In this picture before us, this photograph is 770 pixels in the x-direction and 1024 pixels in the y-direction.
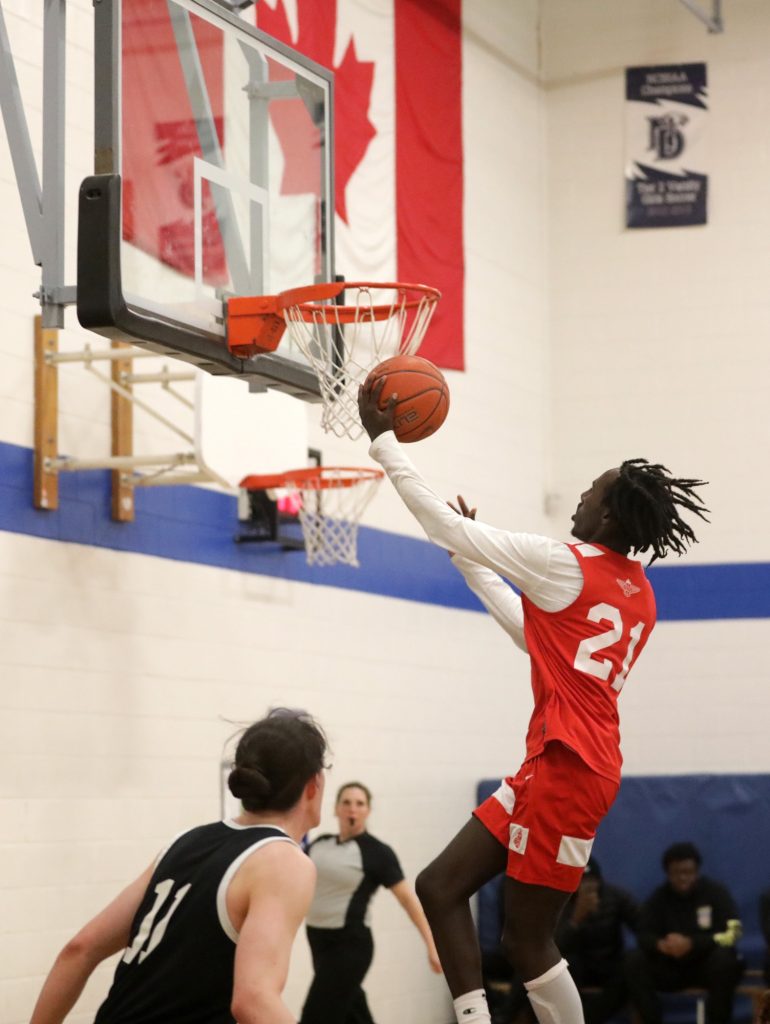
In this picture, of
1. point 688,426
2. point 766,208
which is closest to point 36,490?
point 688,426

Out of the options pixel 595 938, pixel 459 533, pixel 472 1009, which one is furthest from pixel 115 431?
pixel 595 938

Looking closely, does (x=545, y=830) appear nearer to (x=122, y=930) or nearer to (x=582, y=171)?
(x=122, y=930)

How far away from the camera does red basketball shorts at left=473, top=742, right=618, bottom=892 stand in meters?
4.68

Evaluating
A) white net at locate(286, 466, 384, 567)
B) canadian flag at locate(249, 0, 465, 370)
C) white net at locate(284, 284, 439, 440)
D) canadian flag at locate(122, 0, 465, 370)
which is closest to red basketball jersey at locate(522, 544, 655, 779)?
white net at locate(284, 284, 439, 440)

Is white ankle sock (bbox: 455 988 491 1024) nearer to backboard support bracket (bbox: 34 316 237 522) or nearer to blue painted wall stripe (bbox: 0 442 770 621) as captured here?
backboard support bracket (bbox: 34 316 237 522)

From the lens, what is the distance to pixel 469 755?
11781 millimetres

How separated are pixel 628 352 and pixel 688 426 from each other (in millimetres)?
821

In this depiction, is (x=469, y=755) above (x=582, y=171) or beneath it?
beneath

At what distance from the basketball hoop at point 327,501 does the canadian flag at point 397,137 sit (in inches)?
62.9

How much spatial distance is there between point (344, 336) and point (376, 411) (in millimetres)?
1472

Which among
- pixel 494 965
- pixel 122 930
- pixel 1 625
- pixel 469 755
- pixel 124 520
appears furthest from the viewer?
pixel 469 755

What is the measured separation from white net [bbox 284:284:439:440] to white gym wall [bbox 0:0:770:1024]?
2.12m

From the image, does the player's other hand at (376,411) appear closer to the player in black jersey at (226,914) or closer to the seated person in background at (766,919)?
the player in black jersey at (226,914)

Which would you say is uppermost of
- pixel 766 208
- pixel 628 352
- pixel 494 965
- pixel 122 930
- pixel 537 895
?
pixel 766 208
